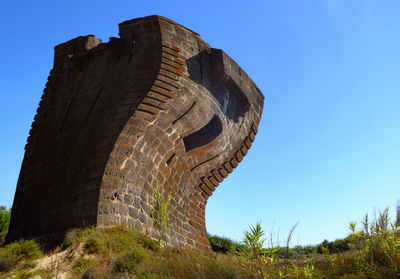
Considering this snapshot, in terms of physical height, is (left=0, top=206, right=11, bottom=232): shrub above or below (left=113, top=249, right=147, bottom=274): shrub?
above

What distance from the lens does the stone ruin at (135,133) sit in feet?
25.2

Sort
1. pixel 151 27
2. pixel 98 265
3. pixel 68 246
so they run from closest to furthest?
pixel 98 265, pixel 68 246, pixel 151 27

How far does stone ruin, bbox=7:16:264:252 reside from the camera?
302 inches

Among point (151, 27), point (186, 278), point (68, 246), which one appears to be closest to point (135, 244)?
point (68, 246)

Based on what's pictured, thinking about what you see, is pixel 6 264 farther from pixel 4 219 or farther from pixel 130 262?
pixel 4 219

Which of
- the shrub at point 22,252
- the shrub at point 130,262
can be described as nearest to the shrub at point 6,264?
the shrub at point 22,252

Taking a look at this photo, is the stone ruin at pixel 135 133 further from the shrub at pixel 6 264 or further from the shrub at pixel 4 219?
the shrub at pixel 4 219

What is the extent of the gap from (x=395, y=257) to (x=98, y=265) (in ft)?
11.2

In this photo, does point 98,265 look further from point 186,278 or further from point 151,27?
point 151,27

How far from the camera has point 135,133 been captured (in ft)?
26.4

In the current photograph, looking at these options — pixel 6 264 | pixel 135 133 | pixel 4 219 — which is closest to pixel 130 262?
pixel 6 264

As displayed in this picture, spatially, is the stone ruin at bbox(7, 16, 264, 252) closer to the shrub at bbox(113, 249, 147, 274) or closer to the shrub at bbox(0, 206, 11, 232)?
the shrub at bbox(113, 249, 147, 274)

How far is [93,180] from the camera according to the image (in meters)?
7.45

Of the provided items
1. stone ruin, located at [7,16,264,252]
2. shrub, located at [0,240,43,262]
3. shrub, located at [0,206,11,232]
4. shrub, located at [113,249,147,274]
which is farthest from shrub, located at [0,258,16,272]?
shrub, located at [0,206,11,232]
